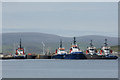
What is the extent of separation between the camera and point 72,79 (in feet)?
282

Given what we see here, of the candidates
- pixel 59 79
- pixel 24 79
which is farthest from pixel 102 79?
pixel 24 79

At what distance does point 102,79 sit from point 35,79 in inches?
546

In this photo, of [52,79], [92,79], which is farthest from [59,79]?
[92,79]

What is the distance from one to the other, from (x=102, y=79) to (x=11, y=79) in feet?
62.0

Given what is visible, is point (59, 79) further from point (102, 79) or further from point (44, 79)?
point (102, 79)

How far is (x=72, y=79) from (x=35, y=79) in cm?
768

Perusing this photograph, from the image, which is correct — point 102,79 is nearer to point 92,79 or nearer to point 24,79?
point 92,79

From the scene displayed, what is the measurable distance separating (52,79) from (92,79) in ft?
27.0

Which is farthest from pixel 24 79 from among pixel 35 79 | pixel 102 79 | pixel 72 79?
pixel 102 79

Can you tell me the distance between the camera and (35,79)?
86062 millimetres

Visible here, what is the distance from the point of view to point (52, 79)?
85.6 meters

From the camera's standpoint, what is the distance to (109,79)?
8488 cm

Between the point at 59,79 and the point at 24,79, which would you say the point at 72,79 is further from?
the point at 24,79

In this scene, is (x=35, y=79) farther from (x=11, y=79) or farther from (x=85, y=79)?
(x=85, y=79)
